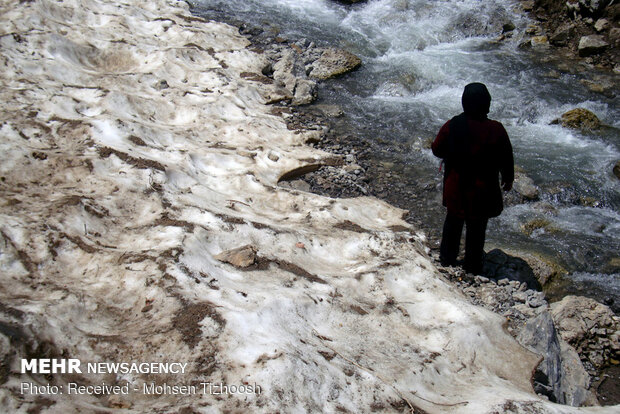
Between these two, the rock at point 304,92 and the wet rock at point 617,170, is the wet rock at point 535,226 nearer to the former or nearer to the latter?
the wet rock at point 617,170

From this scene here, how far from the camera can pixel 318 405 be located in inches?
125

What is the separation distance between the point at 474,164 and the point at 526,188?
3.04 meters

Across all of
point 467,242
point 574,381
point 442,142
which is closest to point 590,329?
point 574,381

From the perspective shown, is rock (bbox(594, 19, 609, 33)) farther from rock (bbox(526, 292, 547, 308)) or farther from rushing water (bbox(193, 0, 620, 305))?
rock (bbox(526, 292, 547, 308))

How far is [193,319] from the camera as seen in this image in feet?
11.9

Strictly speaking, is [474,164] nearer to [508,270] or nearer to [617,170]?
[508,270]

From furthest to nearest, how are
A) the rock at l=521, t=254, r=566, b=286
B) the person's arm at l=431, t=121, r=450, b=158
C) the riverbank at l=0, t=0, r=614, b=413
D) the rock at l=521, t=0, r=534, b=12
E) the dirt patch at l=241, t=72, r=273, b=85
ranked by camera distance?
1. the rock at l=521, t=0, r=534, b=12
2. the dirt patch at l=241, t=72, r=273, b=85
3. the rock at l=521, t=254, r=566, b=286
4. the person's arm at l=431, t=121, r=450, b=158
5. the riverbank at l=0, t=0, r=614, b=413

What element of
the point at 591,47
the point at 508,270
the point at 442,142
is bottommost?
the point at 508,270

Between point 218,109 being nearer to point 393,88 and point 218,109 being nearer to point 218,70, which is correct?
point 218,70

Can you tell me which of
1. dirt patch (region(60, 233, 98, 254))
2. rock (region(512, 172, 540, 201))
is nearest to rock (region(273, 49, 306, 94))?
rock (region(512, 172, 540, 201))

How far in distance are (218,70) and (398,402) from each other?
7677 millimetres

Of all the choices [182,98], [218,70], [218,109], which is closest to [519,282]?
[218,109]

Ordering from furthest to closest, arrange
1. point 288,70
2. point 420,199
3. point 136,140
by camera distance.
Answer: point 288,70 < point 420,199 < point 136,140

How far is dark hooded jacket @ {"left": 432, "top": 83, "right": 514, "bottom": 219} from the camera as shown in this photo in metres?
5.13
